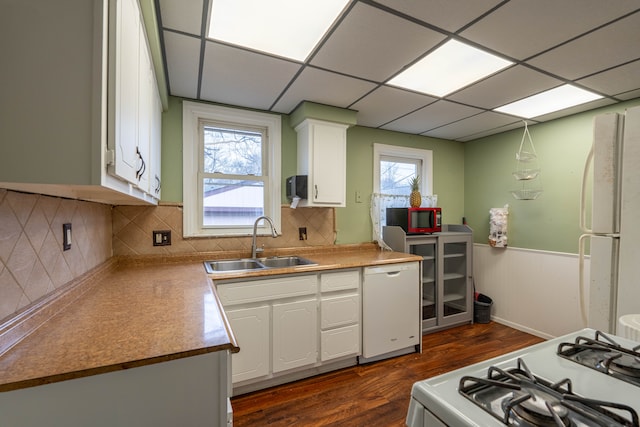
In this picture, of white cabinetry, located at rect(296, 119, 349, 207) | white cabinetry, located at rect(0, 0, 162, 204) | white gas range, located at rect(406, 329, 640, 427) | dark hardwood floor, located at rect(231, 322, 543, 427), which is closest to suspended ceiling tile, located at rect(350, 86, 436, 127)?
white cabinetry, located at rect(296, 119, 349, 207)

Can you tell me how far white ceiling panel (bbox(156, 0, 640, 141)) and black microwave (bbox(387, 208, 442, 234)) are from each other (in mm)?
984

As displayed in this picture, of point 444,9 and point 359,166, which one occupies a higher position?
point 444,9

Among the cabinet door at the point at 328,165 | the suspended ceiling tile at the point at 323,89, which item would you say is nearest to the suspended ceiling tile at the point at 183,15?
the suspended ceiling tile at the point at 323,89

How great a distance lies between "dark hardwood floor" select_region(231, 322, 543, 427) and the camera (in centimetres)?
172

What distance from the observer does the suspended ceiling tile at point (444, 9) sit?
50.4 inches

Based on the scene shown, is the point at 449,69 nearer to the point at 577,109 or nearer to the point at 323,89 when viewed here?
the point at 323,89

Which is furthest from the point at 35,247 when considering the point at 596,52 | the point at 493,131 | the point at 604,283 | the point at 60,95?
the point at 493,131

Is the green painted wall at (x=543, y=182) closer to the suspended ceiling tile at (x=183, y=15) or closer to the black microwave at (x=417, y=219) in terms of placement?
the black microwave at (x=417, y=219)

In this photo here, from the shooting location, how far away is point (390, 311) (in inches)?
95.5

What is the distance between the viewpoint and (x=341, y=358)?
224cm

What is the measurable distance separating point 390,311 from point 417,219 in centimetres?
102

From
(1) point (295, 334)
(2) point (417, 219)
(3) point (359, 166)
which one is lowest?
(1) point (295, 334)

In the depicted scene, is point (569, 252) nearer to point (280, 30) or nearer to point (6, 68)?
point (280, 30)

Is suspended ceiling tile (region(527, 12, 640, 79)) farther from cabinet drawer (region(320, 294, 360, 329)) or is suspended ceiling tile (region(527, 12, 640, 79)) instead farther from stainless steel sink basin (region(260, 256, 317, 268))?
stainless steel sink basin (region(260, 256, 317, 268))
